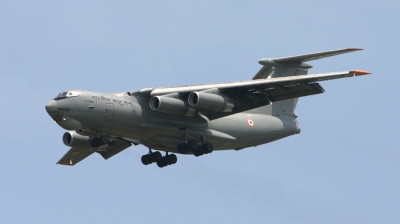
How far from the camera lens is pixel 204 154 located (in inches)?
1276

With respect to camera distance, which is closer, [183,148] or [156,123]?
[156,123]

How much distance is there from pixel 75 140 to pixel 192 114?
4.61m

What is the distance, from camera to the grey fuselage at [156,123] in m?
29.9

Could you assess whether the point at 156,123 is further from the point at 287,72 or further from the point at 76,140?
the point at 287,72

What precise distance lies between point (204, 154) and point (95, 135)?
389cm

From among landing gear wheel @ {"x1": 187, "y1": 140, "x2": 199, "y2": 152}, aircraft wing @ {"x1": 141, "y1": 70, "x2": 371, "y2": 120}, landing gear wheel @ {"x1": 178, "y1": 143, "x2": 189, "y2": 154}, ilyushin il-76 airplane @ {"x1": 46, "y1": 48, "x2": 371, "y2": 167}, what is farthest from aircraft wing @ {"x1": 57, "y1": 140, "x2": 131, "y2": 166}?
aircraft wing @ {"x1": 141, "y1": 70, "x2": 371, "y2": 120}

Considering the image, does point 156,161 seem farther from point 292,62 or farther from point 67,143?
point 292,62

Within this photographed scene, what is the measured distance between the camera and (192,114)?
103 ft

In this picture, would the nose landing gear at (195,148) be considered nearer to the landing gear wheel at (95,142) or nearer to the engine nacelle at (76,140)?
the landing gear wheel at (95,142)

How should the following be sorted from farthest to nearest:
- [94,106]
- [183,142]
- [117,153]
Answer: [117,153], [183,142], [94,106]

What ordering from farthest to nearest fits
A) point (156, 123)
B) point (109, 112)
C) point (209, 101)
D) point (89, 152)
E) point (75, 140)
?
point (89, 152) → point (75, 140) → point (156, 123) → point (209, 101) → point (109, 112)

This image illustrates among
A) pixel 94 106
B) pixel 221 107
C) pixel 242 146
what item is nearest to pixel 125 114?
pixel 94 106

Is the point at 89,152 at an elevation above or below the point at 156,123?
below

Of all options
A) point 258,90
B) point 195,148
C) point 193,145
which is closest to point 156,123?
point 193,145
